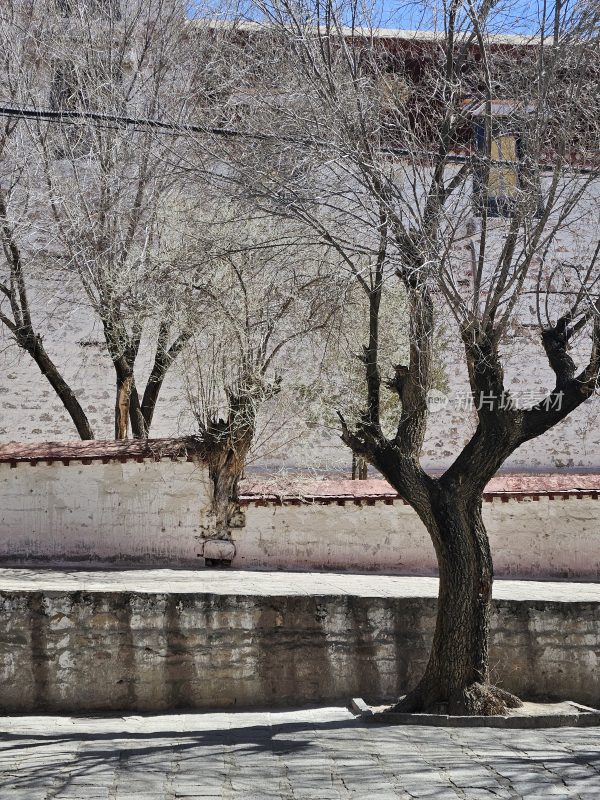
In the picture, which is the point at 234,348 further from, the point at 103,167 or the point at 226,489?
the point at 103,167

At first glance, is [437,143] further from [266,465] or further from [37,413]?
[37,413]

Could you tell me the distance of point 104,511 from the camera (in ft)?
36.9

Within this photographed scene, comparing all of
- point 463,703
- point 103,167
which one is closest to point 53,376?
point 103,167

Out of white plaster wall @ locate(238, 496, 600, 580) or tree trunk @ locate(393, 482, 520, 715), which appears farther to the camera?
white plaster wall @ locate(238, 496, 600, 580)

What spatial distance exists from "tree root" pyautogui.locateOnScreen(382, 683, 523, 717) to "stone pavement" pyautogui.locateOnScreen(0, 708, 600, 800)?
1.30 ft

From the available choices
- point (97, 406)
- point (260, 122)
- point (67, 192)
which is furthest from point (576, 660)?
point (97, 406)

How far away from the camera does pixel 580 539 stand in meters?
11.6

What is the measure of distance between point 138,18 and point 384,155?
576 centimetres

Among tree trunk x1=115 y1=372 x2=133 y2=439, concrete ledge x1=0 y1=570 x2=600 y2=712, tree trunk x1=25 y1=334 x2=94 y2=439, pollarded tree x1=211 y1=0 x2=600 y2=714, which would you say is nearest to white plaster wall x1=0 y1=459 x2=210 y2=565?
concrete ledge x1=0 y1=570 x2=600 y2=712

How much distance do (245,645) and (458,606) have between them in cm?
215

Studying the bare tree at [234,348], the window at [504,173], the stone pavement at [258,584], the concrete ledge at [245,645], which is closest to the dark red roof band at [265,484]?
the bare tree at [234,348]

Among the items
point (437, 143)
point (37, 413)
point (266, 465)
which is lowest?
point (266, 465)

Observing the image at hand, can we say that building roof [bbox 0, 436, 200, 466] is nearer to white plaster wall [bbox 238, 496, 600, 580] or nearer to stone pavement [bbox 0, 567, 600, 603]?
white plaster wall [bbox 238, 496, 600, 580]

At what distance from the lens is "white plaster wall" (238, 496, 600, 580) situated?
11367mm
